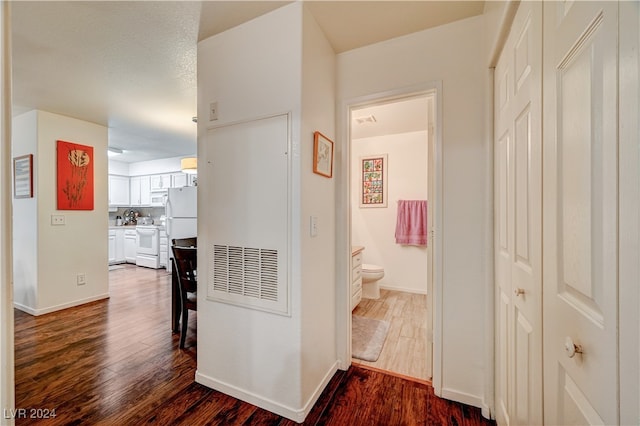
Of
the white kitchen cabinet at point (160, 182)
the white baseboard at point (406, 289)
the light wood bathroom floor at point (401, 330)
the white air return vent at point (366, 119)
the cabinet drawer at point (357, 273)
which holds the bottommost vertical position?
the light wood bathroom floor at point (401, 330)

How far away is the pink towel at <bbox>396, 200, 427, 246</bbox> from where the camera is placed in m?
3.81

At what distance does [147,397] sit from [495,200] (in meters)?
2.44

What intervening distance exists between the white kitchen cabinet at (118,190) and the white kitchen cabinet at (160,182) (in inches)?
33.5

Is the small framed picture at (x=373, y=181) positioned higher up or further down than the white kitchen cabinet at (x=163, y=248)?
higher up

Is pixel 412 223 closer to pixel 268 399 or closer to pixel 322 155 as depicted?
pixel 322 155

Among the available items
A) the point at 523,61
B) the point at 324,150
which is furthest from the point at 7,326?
the point at 523,61

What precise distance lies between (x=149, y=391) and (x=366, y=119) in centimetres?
330

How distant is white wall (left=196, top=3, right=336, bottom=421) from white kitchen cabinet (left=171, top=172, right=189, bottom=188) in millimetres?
4182

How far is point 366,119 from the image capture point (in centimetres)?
330

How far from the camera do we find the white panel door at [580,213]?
51 centimetres

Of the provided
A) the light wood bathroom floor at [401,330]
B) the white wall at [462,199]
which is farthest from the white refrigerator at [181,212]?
the white wall at [462,199]

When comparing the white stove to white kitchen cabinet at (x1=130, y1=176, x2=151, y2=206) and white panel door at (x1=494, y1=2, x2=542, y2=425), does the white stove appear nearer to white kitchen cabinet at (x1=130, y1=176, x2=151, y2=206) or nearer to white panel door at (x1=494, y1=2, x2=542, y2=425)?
white kitchen cabinet at (x1=130, y1=176, x2=151, y2=206)

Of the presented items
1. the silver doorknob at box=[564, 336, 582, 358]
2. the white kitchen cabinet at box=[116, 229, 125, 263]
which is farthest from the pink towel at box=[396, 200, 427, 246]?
the white kitchen cabinet at box=[116, 229, 125, 263]

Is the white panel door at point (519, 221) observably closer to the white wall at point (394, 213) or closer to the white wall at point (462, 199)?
the white wall at point (462, 199)
